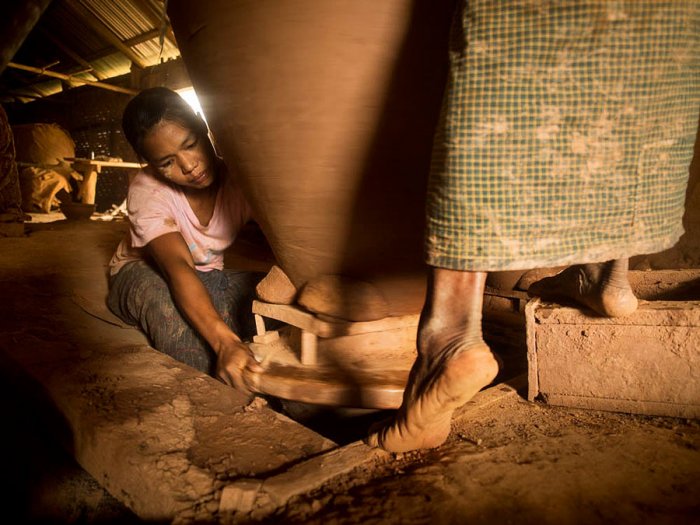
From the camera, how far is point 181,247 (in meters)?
2.14

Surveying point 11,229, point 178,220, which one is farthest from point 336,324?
point 11,229

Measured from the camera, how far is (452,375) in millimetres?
925

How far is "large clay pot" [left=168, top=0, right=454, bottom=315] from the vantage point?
3.60 ft

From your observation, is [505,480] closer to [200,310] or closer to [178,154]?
[200,310]

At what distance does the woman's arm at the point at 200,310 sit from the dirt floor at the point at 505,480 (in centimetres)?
54

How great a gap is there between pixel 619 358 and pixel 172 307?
1.88 meters

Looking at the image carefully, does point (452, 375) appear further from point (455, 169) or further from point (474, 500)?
point (455, 169)

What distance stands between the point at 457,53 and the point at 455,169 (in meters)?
0.24

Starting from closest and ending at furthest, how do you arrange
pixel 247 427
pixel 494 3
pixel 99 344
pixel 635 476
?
1. pixel 494 3
2. pixel 635 476
3. pixel 247 427
4. pixel 99 344

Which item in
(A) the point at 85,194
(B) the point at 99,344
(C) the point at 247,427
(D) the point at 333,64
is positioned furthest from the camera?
(A) the point at 85,194

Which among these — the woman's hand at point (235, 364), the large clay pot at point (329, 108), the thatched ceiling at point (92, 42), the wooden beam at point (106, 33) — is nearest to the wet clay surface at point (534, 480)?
Answer: the large clay pot at point (329, 108)

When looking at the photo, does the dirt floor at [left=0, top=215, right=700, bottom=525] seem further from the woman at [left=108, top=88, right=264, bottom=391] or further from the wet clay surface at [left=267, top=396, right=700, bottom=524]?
the woman at [left=108, top=88, right=264, bottom=391]

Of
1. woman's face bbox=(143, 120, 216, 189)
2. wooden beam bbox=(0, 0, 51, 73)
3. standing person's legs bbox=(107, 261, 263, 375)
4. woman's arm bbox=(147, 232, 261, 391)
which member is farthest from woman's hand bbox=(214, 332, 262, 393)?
wooden beam bbox=(0, 0, 51, 73)

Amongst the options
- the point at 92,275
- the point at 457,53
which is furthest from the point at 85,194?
the point at 457,53
